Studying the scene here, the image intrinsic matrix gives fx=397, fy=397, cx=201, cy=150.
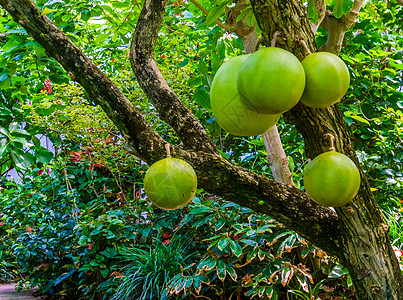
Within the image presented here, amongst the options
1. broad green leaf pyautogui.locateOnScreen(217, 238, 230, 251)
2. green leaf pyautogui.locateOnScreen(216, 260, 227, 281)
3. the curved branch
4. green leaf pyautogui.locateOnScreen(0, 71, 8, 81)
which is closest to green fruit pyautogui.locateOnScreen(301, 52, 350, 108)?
the curved branch

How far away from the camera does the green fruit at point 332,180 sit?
0.69 m

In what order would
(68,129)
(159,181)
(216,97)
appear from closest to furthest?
1. (216,97)
2. (159,181)
3. (68,129)

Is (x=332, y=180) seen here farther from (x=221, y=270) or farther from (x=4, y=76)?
(x=221, y=270)

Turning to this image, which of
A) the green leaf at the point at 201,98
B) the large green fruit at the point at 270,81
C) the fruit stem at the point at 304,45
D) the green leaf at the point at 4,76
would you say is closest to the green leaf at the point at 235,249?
the green leaf at the point at 201,98

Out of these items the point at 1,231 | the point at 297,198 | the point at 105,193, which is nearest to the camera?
the point at 297,198

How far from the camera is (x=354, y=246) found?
980 millimetres

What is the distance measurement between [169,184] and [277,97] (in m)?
0.32

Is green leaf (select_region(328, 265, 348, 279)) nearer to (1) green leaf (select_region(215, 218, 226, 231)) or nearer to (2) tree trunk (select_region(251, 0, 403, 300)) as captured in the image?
(1) green leaf (select_region(215, 218, 226, 231))

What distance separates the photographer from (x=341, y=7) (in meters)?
1.03

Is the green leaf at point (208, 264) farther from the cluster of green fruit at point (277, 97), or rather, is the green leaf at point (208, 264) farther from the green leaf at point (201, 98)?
the cluster of green fruit at point (277, 97)

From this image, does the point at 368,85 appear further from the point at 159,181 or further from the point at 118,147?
the point at 159,181

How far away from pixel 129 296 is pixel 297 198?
2.34 meters

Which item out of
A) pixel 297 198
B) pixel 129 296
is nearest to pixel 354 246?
pixel 297 198

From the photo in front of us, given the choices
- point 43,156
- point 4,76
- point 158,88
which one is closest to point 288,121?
point 158,88
